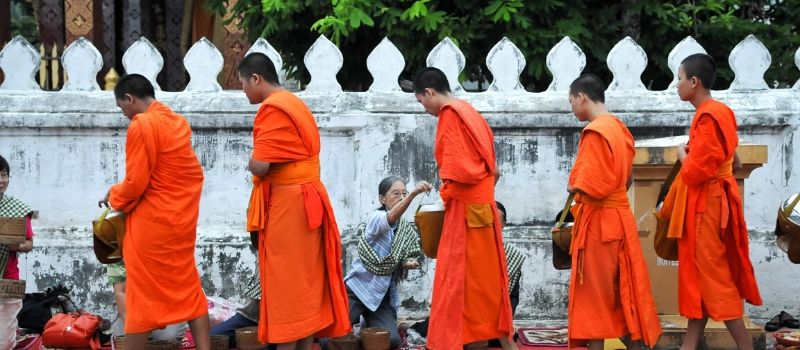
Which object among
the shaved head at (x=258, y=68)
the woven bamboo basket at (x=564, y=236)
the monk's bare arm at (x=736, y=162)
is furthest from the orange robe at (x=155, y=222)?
the monk's bare arm at (x=736, y=162)

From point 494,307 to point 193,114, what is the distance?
270cm

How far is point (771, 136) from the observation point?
26.9 feet

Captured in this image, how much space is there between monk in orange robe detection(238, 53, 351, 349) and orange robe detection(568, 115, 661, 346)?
4.41ft

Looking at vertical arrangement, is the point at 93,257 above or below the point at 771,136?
below

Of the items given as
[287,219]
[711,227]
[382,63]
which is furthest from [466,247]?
[382,63]

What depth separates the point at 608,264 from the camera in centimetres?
649

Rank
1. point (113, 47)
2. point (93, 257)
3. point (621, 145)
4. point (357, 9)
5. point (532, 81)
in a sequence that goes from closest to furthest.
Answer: point (621, 145), point (93, 257), point (357, 9), point (532, 81), point (113, 47)

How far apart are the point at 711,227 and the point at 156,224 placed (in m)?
2.98

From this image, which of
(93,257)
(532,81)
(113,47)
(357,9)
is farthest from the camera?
(113,47)

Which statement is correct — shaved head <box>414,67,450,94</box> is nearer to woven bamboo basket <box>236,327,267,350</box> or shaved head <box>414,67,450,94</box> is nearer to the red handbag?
woven bamboo basket <box>236,327,267,350</box>

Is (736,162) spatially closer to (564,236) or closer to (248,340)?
(564,236)

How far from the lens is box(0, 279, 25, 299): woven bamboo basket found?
21.9ft

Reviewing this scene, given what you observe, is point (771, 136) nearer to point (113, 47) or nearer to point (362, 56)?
point (362, 56)

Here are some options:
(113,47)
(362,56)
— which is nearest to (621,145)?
(362,56)
